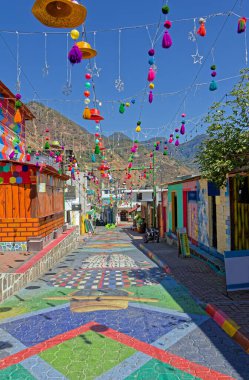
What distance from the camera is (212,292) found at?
8.68 m

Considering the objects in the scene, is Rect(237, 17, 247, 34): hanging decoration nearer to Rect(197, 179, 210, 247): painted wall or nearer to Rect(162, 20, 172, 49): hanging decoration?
Rect(162, 20, 172, 49): hanging decoration

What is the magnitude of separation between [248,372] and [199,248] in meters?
10.2

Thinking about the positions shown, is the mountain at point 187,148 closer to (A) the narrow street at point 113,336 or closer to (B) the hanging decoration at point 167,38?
(B) the hanging decoration at point 167,38

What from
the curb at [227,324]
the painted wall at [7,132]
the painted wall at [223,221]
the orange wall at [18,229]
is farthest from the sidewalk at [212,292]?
the painted wall at [7,132]

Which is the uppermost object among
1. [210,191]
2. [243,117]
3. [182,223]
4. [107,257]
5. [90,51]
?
[90,51]

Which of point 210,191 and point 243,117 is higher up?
point 243,117

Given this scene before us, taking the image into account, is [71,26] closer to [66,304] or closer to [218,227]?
[66,304]

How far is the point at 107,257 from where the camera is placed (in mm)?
16047

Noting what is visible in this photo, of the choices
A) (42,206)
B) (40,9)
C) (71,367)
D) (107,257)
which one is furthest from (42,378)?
(107,257)

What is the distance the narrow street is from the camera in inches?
194

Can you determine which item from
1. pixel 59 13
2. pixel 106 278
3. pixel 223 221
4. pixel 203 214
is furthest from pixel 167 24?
pixel 203 214

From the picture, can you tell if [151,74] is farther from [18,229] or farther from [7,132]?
[7,132]

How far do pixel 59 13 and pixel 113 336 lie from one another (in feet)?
17.6

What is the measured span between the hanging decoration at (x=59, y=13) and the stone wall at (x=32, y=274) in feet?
18.8
